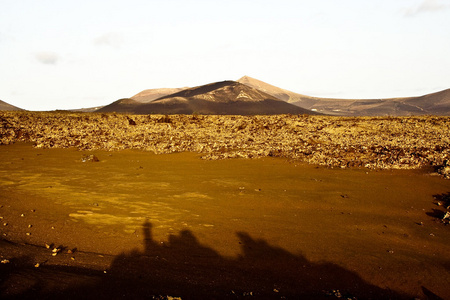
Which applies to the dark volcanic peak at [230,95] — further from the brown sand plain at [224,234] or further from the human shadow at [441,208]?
the human shadow at [441,208]

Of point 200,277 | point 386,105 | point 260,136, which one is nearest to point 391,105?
point 386,105

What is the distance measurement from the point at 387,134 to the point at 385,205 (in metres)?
12.9

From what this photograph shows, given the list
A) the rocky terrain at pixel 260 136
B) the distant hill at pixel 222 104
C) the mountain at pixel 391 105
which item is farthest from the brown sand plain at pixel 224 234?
the mountain at pixel 391 105

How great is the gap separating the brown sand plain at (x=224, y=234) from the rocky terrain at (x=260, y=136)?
1913 mm

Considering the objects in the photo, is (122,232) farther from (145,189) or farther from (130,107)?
(130,107)

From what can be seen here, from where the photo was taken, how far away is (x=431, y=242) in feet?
20.0

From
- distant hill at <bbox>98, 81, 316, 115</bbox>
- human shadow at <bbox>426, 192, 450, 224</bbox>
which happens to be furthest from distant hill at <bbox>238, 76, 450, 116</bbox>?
human shadow at <bbox>426, 192, 450, 224</bbox>

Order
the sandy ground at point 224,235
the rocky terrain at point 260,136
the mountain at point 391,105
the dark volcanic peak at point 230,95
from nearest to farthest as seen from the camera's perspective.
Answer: the sandy ground at point 224,235
the rocky terrain at point 260,136
the dark volcanic peak at point 230,95
the mountain at point 391,105

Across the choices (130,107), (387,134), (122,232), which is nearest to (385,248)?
(122,232)

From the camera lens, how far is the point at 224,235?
6.25 m

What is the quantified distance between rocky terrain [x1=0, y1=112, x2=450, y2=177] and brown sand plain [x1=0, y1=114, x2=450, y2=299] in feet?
6.28

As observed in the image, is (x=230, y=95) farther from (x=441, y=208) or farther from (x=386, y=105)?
(x=441, y=208)

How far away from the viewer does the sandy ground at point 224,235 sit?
4273 mm

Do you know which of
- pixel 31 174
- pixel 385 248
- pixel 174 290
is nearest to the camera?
pixel 174 290
